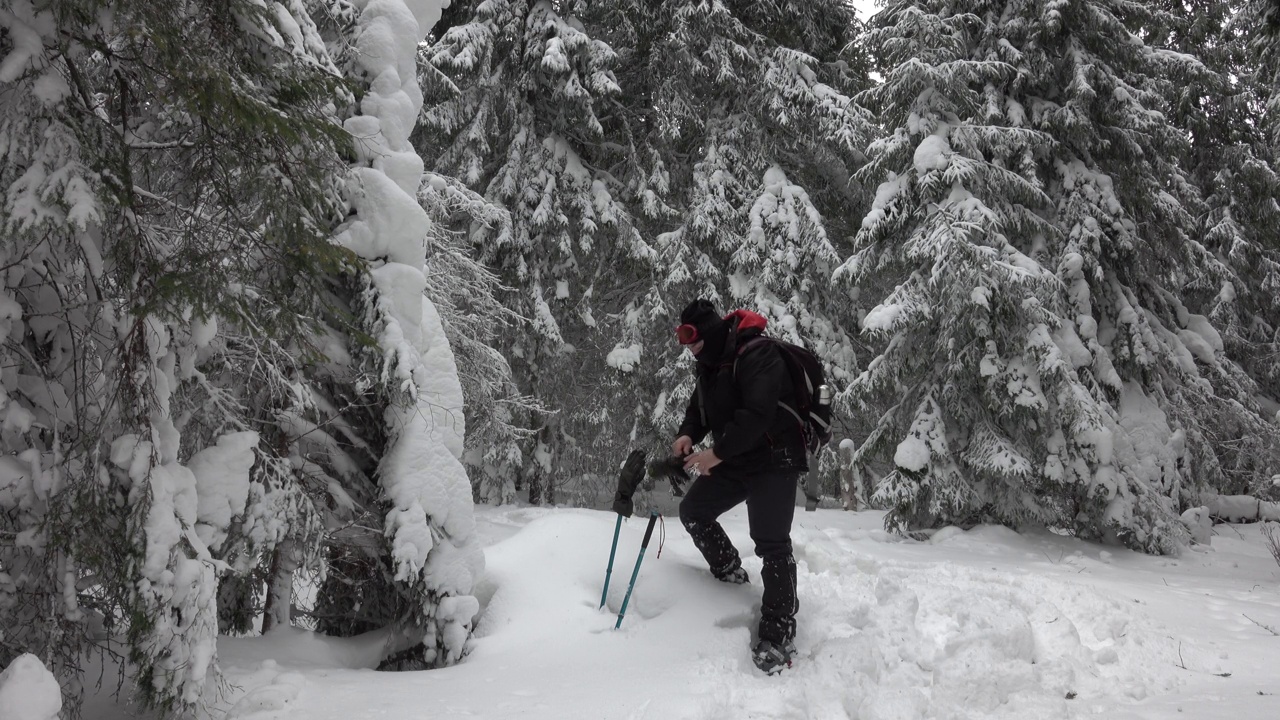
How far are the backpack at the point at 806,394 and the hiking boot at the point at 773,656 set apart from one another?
112 cm

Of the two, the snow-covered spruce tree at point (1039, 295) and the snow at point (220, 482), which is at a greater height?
the snow-covered spruce tree at point (1039, 295)

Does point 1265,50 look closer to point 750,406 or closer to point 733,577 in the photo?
point 750,406

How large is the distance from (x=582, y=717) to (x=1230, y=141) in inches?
725

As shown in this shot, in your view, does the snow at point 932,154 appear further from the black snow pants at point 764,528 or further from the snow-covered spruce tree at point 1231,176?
the snow-covered spruce tree at point 1231,176

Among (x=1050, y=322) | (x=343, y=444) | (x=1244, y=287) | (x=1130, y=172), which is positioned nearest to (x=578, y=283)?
(x=1050, y=322)

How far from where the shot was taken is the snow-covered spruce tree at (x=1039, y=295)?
29.3 feet

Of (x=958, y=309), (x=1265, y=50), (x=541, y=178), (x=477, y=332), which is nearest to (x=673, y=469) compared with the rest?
(x=958, y=309)

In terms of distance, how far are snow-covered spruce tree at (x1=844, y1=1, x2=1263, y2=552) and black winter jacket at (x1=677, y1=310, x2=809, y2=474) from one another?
4.88 metres

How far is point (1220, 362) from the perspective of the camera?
40.8 ft

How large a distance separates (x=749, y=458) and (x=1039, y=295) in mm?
6464

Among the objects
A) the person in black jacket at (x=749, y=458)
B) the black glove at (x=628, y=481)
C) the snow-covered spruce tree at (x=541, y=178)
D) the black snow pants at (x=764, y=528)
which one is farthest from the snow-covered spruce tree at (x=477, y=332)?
the black snow pants at (x=764, y=528)

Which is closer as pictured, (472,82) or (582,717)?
(582,717)

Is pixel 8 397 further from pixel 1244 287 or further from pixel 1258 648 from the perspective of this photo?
pixel 1244 287

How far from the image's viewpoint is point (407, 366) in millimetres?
4180
